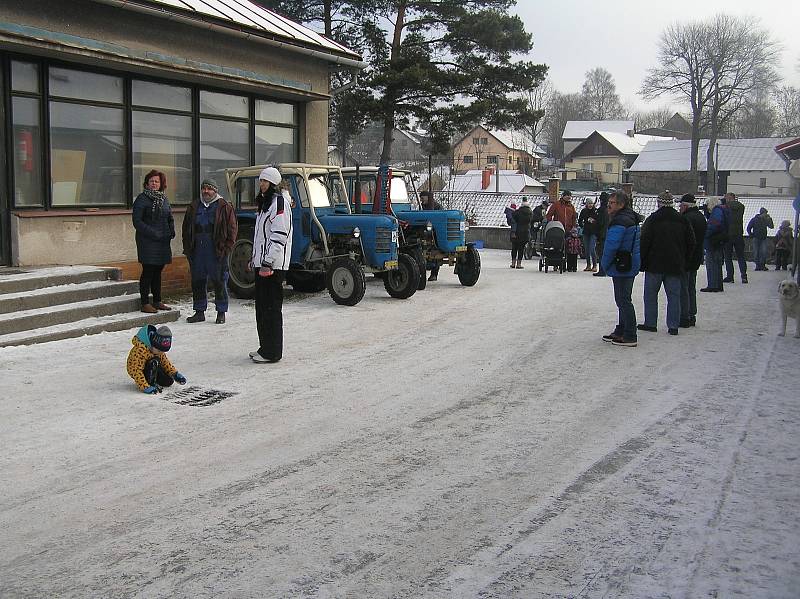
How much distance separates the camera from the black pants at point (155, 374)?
23.7ft

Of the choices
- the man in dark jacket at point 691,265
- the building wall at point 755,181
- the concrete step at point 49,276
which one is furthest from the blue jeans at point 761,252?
the building wall at point 755,181

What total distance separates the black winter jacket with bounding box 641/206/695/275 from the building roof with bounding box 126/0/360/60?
7.58 meters

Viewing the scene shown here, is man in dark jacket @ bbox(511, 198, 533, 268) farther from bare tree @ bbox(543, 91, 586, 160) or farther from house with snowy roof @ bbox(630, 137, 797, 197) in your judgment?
bare tree @ bbox(543, 91, 586, 160)

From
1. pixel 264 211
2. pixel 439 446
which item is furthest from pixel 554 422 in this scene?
pixel 264 211

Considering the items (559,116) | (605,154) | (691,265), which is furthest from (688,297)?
(559,116)

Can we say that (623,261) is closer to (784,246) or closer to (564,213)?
(564,213)

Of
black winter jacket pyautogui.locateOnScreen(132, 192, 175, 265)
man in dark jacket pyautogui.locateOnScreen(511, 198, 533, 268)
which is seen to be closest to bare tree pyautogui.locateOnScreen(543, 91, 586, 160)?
man in dark jacket pyautogui.locateOnScreen(511, 198, 533, 268)

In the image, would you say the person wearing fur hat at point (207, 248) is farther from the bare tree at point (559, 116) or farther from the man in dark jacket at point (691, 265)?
the bare tree at point (559, 116)

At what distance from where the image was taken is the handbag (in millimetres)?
9812

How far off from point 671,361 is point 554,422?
3010mm

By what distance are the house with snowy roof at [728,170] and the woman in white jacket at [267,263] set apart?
191 ft

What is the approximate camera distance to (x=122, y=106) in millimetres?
12977

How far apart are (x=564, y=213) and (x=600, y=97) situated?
96.4 meters

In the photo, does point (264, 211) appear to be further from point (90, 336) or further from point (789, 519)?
point (789, 519)
